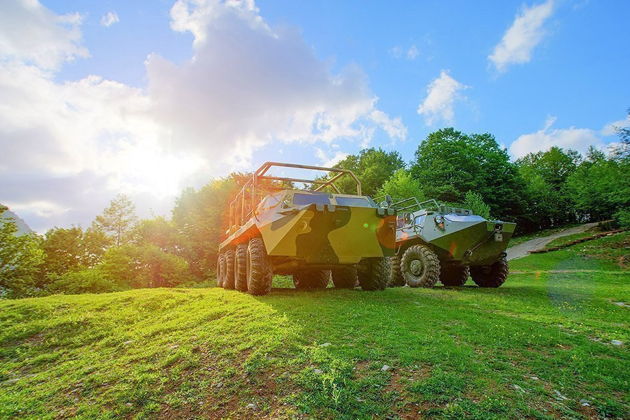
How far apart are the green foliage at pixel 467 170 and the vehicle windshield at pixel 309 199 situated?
29338 mm

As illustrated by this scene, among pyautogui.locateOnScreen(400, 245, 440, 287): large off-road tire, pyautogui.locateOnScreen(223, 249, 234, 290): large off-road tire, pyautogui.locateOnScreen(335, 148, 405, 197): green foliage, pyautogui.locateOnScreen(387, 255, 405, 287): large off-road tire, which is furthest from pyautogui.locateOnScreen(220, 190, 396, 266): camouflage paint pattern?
pyautogui.locateOnScreen(335, 148, 405, 197): green foliage

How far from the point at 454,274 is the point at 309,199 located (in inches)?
305

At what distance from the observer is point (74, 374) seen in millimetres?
4742

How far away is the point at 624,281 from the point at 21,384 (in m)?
18.8

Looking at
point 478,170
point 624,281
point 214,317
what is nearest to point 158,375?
point 214,317

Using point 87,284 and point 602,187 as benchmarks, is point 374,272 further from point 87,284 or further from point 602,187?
point 602,187

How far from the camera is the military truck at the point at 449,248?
36.9 feet

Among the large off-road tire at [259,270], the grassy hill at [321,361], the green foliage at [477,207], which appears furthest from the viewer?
the green foliage at [477,207]

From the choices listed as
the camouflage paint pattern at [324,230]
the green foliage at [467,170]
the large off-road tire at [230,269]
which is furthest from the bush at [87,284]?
the green foliage at [467,170]

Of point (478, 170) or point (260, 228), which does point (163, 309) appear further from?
point (478, 170)

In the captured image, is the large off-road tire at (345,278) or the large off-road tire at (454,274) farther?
the large off-road tire at (454,274)

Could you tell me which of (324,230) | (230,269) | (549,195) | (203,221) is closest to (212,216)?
(203,221)

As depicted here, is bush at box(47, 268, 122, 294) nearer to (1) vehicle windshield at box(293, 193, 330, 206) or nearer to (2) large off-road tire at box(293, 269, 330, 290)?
(2) large off-road tire at box(293, 269, 330, 290)

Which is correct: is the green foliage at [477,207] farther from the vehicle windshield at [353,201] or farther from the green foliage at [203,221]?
the vehicle windshield at [353,201]
